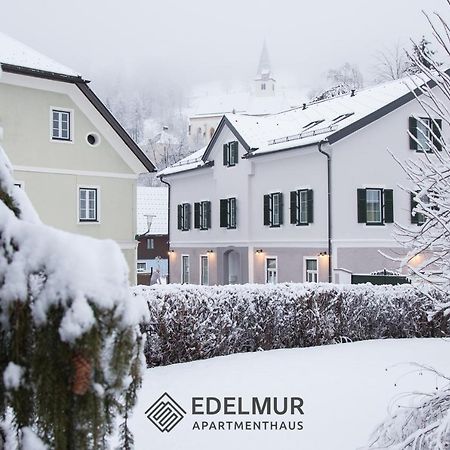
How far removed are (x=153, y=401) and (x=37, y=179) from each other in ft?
38.0

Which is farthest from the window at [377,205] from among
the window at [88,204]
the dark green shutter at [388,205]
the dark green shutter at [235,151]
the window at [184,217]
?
the window at [184,217]

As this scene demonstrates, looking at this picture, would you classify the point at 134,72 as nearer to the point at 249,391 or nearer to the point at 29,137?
the point at 29,137

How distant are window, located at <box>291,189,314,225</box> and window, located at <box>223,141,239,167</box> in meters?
4.28

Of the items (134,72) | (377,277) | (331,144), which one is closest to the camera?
(377,277)

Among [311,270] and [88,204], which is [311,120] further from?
[88,204]

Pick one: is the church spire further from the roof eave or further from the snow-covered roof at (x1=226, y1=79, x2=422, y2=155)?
the roof eave

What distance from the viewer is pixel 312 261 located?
70.3 ft

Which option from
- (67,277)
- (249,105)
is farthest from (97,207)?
(249,105)

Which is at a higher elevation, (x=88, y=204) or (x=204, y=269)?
(x=88, y=204)

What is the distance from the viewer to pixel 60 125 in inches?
722

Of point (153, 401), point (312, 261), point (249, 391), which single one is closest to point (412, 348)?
point (249, 391)

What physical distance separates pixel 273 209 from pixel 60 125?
8.80 meters

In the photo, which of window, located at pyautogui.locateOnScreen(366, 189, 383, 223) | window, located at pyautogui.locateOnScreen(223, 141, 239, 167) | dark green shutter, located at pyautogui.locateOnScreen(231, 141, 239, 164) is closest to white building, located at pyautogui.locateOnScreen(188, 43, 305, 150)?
window, located at pyautogui.locateOnScreen(223, 141, 239, 167)

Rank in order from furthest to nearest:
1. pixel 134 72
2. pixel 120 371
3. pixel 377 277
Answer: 1. pixel 134 72
2. pixel 377 277
3. pixel 120 371
